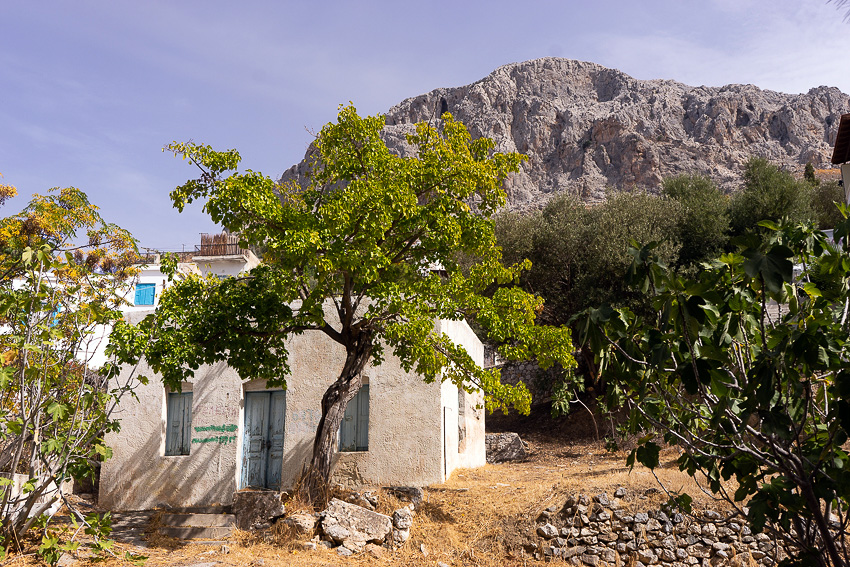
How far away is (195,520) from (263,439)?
2102mm

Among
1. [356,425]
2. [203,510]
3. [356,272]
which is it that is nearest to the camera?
[356,272]

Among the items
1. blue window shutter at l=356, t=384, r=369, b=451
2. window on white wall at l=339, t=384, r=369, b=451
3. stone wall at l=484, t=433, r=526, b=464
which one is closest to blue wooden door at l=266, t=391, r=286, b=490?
window on white wall at l=339, t=384, r=369, b=451

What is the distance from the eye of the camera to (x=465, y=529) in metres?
9.73

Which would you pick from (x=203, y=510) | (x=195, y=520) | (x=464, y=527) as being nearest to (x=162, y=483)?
(x=203, y=510)

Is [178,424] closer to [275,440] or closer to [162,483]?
[162,483]

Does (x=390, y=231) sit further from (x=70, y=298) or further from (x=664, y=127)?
(x=664, y=127)

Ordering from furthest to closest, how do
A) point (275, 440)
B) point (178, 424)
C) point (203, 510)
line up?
point (178, 424) → point (275, 440) → point (203, 510)

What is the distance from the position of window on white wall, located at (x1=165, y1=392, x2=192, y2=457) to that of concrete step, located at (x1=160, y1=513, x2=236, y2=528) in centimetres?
192

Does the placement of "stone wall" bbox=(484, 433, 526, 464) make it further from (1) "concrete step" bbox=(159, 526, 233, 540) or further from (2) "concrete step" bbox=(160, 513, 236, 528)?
(1) "concrete step" bbox=(159, 526, 233, 540)

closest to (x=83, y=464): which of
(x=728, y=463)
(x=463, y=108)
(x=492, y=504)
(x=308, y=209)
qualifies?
(x=308, y=209)

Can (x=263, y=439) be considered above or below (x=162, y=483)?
above

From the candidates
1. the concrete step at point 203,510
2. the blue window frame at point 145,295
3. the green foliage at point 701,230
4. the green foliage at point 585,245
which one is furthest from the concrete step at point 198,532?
the blue window frame at point 145,295

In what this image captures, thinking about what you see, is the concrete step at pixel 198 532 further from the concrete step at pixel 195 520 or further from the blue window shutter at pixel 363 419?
the blue window shutter at pixel 363 419

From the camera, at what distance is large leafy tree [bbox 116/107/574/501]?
9320 mm
